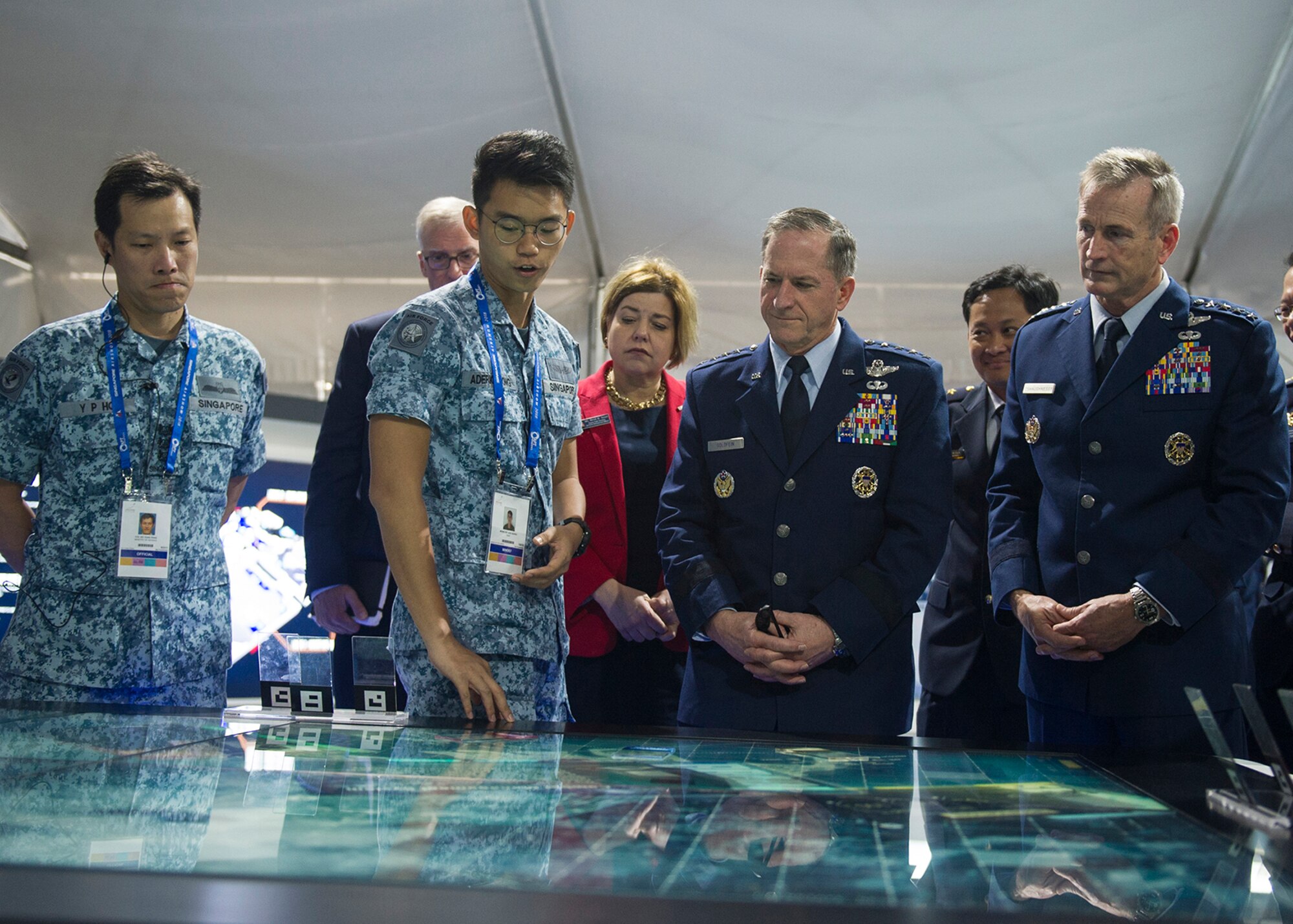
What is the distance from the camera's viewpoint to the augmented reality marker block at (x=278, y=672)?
1.69 m

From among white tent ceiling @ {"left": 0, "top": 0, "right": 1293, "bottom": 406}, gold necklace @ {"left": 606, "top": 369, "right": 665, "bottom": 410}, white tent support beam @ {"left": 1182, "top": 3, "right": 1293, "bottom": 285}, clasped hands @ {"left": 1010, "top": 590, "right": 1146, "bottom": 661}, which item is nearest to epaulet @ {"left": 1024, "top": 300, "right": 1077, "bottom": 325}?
clasped hands @ {"left": 1010, "top": 590, "right": 1146, "bottom": 661}

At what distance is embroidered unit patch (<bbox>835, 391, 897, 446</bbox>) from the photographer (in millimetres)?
2141

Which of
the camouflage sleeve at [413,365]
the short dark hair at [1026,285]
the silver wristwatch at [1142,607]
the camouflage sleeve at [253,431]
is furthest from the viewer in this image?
the short dark hair at [1026,285]

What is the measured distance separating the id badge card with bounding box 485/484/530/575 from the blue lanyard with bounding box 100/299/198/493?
753 mm

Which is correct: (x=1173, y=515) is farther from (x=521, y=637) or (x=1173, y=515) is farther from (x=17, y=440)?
(x=17, y=440)

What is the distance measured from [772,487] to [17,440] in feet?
4.89

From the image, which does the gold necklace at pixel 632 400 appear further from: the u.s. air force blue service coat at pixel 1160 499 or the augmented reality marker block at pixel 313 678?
the augmented reality marker block at pixel 313 678

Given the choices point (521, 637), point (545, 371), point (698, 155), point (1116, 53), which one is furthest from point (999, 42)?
point (521, 637)

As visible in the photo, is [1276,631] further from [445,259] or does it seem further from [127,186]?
[127,186]

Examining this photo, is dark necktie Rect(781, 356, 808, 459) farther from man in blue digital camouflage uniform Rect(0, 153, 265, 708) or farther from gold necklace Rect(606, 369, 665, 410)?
man in blue digital camouflage uniform Rect(0, 153, 265, 708)

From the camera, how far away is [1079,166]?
4527mm

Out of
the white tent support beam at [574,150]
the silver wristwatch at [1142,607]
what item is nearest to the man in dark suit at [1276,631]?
the silver wristwatch at [1142,607]

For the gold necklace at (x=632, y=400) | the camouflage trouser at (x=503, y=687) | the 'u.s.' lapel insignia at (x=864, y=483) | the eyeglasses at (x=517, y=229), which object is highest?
the eyeglasses at (x=517, y=229)

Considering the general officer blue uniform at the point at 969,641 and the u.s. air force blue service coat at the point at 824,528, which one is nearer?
the u.s. air force blue service coat at the point at 824,528
